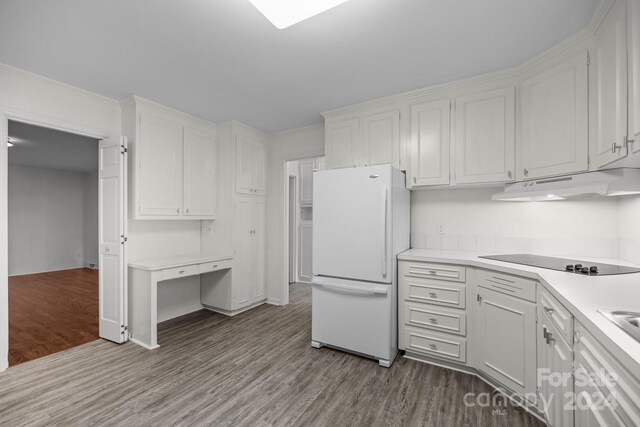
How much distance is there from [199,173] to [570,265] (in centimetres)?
364

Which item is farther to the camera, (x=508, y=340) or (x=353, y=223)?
(x=353, y=223)

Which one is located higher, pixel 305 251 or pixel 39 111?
pixel 39 111

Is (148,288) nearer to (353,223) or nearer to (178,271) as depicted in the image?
(178,271)

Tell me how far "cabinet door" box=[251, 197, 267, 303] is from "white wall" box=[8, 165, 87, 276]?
19.6ft

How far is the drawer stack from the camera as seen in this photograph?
7.73ft

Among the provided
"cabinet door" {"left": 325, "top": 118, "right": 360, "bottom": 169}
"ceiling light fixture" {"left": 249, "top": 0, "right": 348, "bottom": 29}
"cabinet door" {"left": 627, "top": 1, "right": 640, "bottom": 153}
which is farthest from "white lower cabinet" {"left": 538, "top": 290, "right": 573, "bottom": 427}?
"cabinet door" {"left": 325, "top": 118, "right": 360, "bottom": 169}

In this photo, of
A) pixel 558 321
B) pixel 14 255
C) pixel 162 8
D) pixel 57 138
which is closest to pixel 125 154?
pixel 162 8

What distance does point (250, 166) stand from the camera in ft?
13.0

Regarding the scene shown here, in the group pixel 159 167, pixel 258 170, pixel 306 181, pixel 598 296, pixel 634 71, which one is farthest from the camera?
pixel 306 181

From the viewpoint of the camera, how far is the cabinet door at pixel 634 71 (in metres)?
1.38

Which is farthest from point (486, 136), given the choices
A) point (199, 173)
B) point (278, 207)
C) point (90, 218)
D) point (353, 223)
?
point (90, 218)

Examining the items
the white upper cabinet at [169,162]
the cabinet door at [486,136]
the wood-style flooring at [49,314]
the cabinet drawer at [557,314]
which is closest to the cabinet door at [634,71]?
the cabinet drawer at [557,314]

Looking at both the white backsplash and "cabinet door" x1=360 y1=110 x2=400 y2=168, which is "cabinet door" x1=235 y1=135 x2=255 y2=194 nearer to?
"cabinet door" x1=360 y1=110 x2=400 y2=168

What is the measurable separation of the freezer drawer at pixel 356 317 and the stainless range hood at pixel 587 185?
130cm
